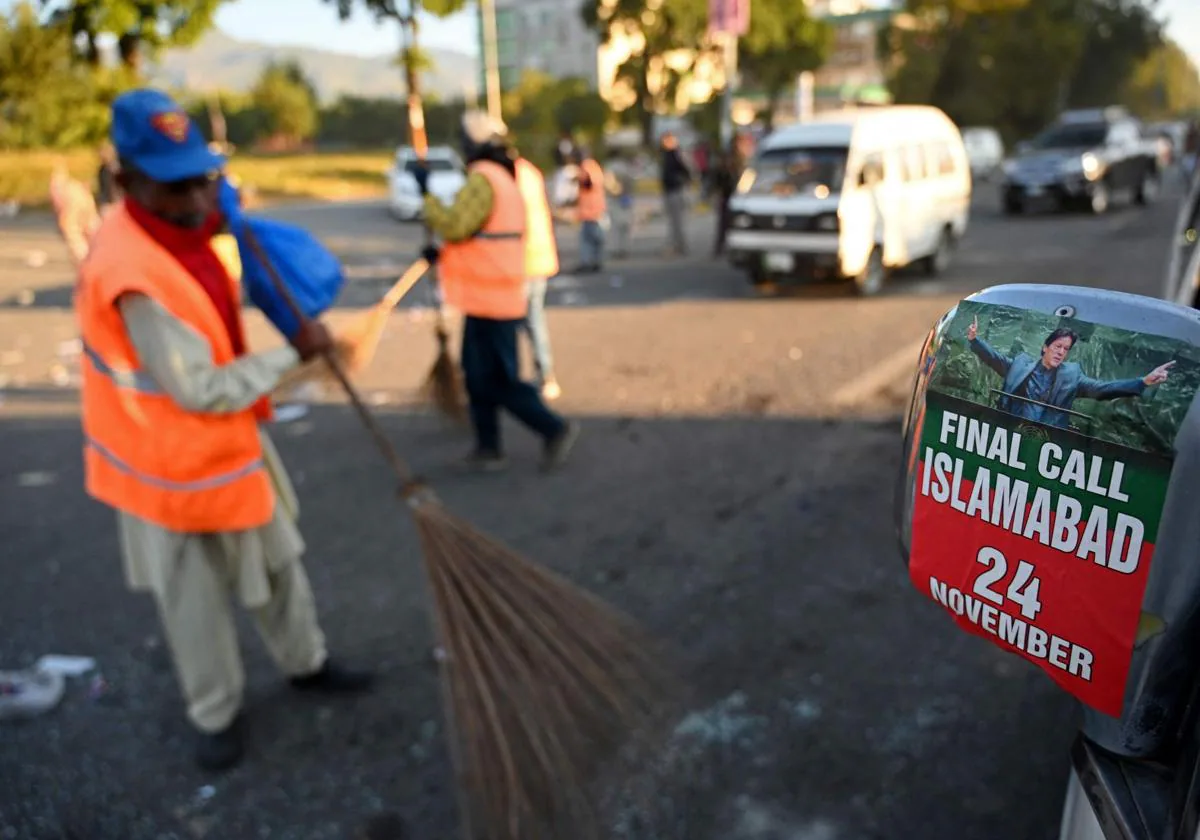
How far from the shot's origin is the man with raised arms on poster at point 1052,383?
123cm

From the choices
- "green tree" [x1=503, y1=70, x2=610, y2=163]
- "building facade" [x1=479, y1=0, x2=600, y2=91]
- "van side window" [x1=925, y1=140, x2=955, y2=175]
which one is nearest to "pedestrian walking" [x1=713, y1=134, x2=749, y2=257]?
"van side window" [x1=925, y1=140, x2=955, y2=175]

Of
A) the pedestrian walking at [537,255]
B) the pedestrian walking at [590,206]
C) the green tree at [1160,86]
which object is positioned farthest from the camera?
the green tree at [1160,86]

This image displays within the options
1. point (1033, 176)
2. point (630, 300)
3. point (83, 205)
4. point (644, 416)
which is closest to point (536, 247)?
point (644, 416)

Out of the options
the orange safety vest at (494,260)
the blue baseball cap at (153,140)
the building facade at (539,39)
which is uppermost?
the building facade at (539,39)

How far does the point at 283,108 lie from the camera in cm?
5488

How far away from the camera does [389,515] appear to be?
478cm

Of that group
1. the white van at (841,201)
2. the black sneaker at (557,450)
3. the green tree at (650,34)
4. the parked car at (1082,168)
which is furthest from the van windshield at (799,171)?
the green tree at (650,34)

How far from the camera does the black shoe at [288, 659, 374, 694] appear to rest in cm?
324

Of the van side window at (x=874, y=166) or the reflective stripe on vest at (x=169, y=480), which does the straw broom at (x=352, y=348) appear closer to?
the reflective stripe on vest at (x=169, y=480)

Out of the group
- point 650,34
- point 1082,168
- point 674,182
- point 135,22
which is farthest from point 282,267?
point 650,34

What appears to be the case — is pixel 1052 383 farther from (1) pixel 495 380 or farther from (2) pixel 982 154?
(2) pixel 982 154

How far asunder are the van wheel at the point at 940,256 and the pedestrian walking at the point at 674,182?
3.80m

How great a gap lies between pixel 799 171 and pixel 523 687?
8.66m

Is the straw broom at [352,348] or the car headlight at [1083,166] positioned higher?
the straw broom at [352,348]
